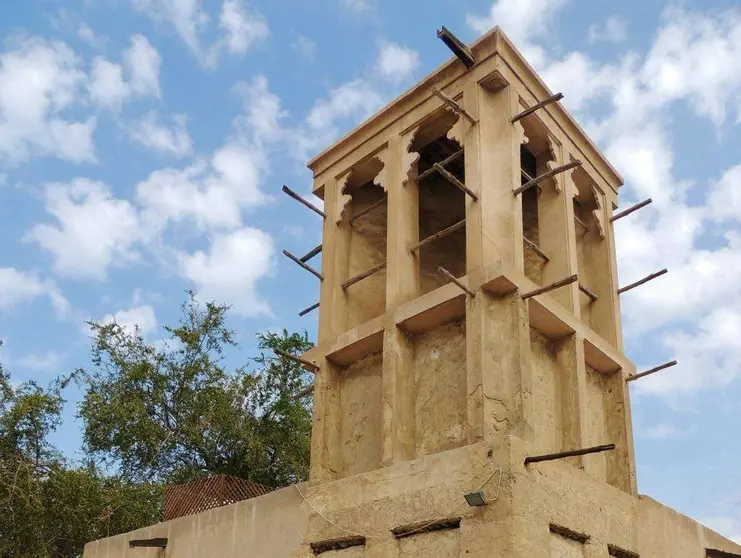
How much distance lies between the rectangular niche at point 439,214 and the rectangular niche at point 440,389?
234 cm

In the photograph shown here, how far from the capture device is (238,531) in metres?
11.1

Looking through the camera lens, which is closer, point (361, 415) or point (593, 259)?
point (361, 415)

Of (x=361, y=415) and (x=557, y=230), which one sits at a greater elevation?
(x=557, y=230)

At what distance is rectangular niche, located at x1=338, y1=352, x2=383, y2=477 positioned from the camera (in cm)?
1012

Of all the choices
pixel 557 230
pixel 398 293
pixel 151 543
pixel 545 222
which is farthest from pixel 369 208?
pixel 151 543

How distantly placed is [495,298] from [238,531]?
4646 millimetres

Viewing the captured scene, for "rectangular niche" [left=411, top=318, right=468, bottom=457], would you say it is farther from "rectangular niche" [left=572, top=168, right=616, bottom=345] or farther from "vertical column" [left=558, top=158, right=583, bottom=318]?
"rectangular niche" [left=572, top=168, right=616, bottom=345]

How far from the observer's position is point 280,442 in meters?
22.6

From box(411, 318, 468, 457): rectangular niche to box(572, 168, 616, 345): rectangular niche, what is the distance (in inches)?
102

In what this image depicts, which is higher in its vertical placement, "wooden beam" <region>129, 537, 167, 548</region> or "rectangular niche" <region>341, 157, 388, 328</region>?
"rectangular niche" <region>341, 157, 388, 328</region>

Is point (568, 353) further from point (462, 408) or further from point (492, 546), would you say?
point (492, 546)

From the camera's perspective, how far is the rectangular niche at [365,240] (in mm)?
11742

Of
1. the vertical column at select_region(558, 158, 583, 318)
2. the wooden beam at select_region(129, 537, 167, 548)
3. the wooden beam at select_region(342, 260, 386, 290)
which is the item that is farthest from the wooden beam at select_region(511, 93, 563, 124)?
the wooden beam at select_region(129, 537, 167, 548)

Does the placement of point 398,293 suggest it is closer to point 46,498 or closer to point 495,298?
point 495,298
